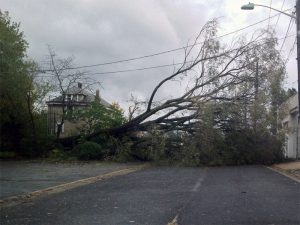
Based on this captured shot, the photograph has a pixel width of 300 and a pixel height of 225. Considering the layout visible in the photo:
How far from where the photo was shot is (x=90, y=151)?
34.3 metres

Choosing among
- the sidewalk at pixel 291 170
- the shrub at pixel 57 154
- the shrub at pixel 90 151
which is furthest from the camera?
the shrub at pixel 57 154

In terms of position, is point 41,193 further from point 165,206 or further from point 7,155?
point 7,155

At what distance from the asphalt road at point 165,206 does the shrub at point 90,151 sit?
1862 centimetres

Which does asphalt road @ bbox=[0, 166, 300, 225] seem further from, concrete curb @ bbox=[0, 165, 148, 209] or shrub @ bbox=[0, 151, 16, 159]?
shrub @ bbox=[0, 151, 16, 159]

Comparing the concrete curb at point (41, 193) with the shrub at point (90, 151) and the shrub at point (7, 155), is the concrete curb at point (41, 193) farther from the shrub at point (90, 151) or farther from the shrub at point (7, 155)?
the shrub at point (7, 155)

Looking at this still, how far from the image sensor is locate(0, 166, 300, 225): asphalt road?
934cm

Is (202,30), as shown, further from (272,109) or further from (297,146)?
(297,146)

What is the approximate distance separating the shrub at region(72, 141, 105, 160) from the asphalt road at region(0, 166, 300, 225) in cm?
1862

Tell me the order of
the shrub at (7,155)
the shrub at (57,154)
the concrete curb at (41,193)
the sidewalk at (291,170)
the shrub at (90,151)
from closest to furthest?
the concrete curb at (41,193), the sidewalk at (291,170), the shrub at (90,151), the shrub at (57,154), the shrub at (7,155)

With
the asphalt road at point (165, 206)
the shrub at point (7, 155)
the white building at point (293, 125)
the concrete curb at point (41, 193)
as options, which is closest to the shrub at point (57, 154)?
the shrub at point (7, 155)

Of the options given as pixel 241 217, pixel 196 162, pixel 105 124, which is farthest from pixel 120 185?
pixel 105 124

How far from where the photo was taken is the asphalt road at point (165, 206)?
9.34 meters

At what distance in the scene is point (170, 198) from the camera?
12664 millimetres

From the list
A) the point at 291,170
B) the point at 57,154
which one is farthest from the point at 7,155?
the point at 291,170
